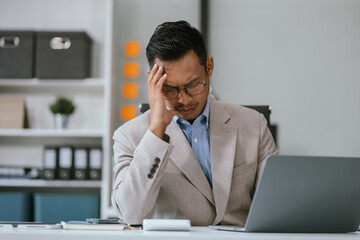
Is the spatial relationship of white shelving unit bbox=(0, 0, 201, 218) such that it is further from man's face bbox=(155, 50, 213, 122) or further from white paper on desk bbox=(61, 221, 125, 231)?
white paper on desk bbox=(61, 221, 125, 231)

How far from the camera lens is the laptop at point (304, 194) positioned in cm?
102

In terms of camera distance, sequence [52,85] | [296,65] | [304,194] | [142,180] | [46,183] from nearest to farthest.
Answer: [304,194], [142,180], [46,183], [52,85], [296,65]

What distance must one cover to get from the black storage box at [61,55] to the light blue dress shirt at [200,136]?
204 cm

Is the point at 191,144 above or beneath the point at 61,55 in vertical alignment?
beneath

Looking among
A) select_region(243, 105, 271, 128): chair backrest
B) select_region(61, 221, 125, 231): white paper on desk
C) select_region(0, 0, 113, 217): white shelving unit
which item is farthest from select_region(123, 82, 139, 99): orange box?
select_region(61, 221, 125, 231): white paper on desk

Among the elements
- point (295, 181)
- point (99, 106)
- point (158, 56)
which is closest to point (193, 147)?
point (158, 56)

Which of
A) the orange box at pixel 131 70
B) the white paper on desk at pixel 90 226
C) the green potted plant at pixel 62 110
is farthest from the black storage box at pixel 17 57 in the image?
the white paper on desk at pixel 90 226

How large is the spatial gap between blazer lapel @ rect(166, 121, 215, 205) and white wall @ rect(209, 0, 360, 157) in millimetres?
2320

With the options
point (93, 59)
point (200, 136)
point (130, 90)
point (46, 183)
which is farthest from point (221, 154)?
point (93, 59)

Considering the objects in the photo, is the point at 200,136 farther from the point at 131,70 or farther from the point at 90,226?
the point at 131,70

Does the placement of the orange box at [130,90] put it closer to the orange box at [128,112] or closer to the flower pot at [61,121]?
the orange box at [128,112]

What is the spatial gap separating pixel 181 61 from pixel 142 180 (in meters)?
0.41

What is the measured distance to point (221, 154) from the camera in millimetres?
1594

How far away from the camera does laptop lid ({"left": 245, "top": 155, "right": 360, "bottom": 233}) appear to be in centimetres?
102
